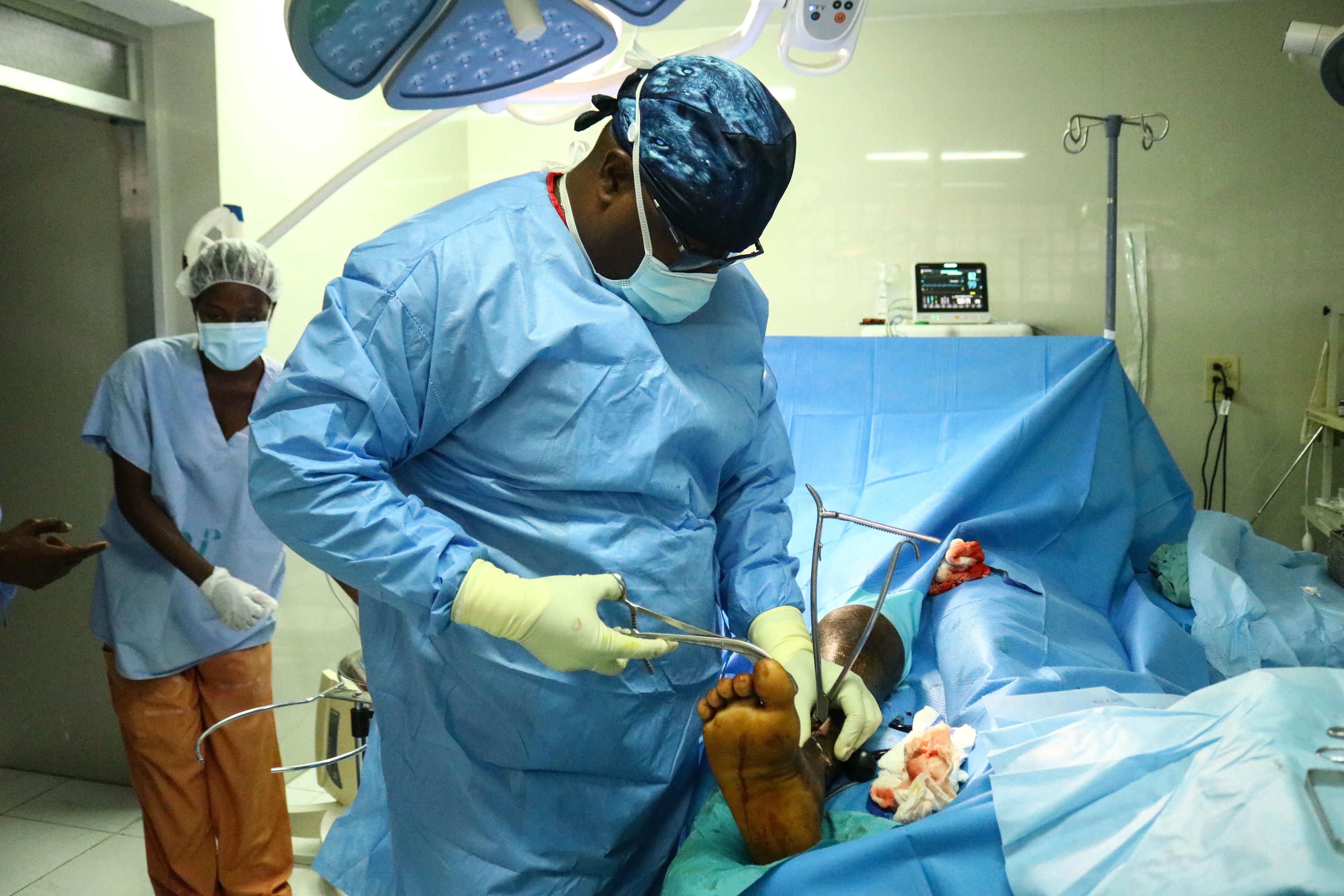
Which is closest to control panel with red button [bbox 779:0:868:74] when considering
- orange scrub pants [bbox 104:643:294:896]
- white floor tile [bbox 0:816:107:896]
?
orange scrub pants [bbox 104:643:294:896]

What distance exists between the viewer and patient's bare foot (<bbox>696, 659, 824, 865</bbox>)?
1071 millimetres

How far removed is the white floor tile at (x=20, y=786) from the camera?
2.66m

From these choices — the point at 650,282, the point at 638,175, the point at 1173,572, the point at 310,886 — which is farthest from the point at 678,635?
the point at 310,886

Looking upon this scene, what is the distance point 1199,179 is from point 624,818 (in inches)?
136

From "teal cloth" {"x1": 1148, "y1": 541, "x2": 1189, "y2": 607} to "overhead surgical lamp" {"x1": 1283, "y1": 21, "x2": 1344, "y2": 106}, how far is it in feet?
3.30

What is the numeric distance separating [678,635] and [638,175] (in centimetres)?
49

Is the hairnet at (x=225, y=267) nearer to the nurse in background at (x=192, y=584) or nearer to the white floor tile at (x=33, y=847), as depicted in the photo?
the nurse in background at (x=192, y=584)

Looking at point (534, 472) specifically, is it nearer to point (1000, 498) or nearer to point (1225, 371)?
point (1000, 498)

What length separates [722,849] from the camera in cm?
119

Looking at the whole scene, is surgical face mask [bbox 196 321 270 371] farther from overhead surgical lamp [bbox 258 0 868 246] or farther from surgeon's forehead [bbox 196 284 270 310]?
overhead surgical lamp [bbox 258 0 868 246]

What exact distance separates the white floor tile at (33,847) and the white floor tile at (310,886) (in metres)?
0.42

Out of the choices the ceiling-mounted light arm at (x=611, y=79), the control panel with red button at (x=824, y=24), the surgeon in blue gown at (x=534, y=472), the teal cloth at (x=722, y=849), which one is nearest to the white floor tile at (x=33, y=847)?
the surgeon in blue gown at (x=534, y=472)

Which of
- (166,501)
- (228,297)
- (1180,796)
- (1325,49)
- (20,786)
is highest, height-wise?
(1325,49)

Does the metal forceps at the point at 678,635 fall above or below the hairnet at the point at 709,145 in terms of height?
below
